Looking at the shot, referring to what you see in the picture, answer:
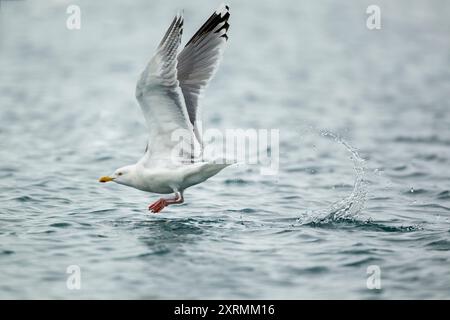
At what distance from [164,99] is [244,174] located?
165 inches

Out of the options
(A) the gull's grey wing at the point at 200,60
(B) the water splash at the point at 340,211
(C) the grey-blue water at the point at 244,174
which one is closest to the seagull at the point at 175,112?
(A) the gull's grey wing at the point at 200,60

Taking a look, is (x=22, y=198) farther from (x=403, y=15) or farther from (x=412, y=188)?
(x=403, y=15)

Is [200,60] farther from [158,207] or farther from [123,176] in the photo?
[158,207]

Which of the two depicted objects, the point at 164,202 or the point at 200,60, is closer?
the point at 164,202

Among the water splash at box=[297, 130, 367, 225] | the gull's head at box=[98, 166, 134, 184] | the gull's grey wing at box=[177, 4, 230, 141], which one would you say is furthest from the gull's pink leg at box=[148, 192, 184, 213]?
→ the water splash at box=[297, 130, 367, 225]

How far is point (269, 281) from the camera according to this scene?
23.6ft

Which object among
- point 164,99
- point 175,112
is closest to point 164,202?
point 175,112

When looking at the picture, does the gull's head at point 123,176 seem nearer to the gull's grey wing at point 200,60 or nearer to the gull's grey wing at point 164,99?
the gull's grey wing at point 164,99

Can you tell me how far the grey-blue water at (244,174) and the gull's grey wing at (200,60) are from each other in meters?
1.32

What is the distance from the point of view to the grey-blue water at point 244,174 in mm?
7375

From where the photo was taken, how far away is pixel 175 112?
828 cm
